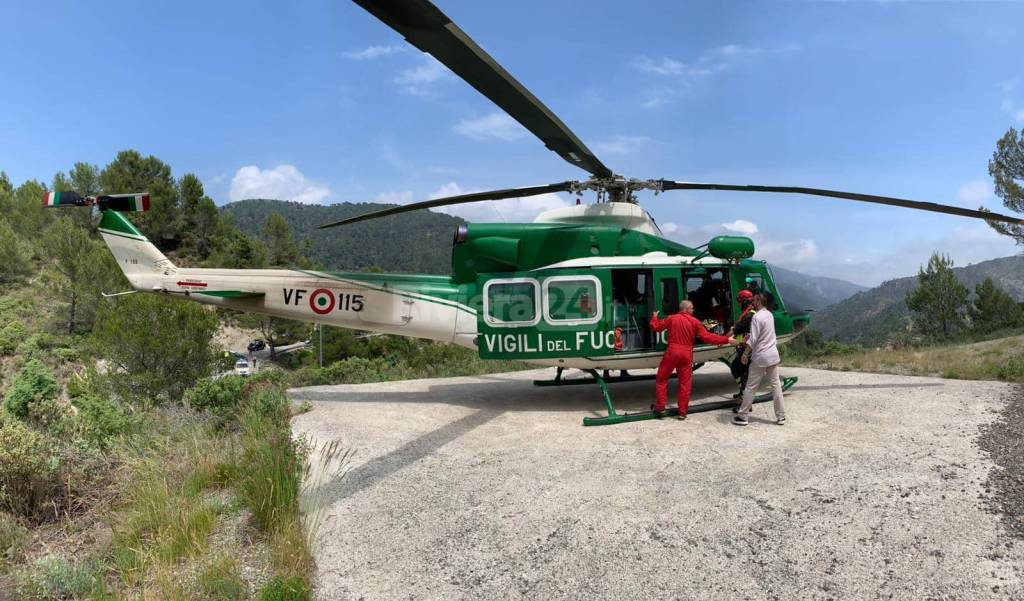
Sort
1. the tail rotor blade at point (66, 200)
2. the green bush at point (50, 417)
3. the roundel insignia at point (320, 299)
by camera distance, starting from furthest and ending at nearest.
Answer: the roundel insignia at point (320, 299), the tail rotor blade at point (66, 200), the green bush at point (50, 417)

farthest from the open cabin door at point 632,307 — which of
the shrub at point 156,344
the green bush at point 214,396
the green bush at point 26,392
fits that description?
the shrub at point 156,344

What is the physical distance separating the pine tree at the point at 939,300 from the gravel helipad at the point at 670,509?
28.8m

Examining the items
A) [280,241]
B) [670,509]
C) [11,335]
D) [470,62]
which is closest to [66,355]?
[11,335]

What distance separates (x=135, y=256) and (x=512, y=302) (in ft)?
18.3

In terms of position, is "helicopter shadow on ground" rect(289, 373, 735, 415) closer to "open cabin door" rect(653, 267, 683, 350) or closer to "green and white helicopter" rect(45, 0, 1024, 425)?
"green and white helicopter" rect(45, 0, 1024, 425)

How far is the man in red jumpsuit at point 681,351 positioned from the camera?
673 centimetres

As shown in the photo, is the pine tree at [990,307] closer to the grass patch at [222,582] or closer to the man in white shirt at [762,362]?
the man in white shirt at [762,362]

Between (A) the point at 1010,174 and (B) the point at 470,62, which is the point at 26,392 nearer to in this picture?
(B) the point at 470,62

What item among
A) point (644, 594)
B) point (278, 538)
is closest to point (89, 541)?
point (278, 538)

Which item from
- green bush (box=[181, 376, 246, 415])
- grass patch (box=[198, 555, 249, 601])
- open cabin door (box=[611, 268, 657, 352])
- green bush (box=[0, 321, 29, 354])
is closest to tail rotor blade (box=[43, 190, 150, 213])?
green bush (box=[181, 376, 246, 415])

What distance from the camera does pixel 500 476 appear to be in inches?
195

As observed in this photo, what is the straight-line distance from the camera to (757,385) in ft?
21.4

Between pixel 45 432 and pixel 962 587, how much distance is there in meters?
8.88

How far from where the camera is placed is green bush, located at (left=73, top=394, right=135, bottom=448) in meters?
6.17
